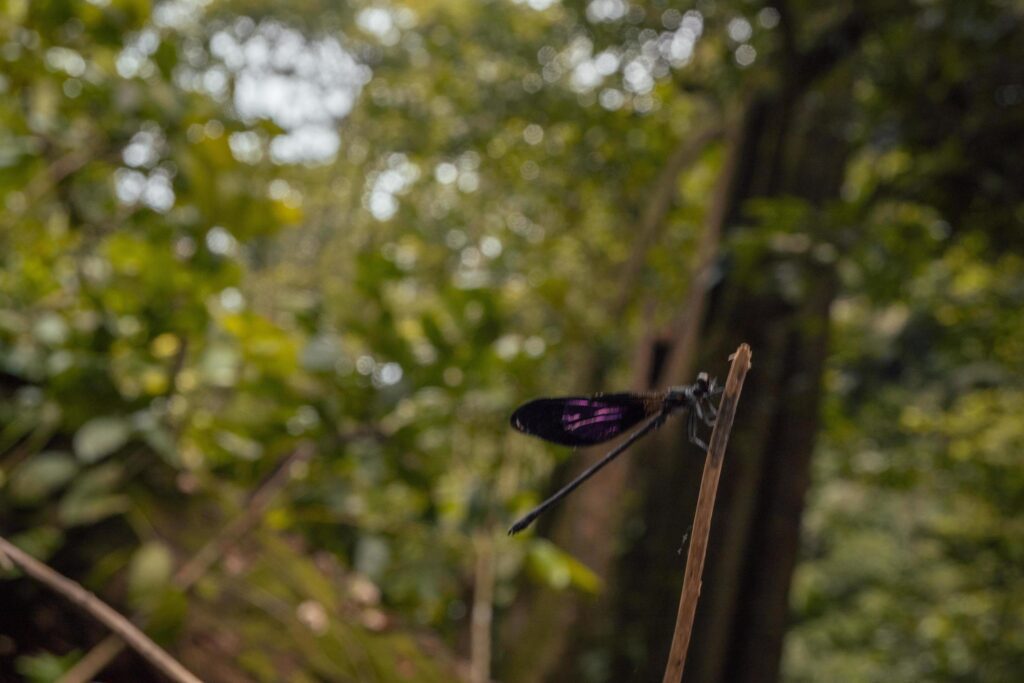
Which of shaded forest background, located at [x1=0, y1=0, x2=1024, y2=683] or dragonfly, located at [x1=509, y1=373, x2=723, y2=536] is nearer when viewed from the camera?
dragonfly, located at [x1=509, y1=373, x2=723, y2=536]

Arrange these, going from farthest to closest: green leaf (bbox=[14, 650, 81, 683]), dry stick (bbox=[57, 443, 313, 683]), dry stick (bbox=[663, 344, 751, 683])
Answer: dry stick (bbox=[57, 443, 313, 683])
green leaf (bbox=[14, 650, 81, 683])
dry stick (bbox=[663, 344, 751, 683])

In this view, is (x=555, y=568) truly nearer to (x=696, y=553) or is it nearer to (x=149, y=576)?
(x=149, y=576)

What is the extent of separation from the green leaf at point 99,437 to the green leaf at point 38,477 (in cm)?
3

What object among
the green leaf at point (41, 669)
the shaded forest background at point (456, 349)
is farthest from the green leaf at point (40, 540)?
the green leaf at point (41, 669)

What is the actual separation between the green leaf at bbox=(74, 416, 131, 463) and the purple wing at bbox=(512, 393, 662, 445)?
842 millimetres

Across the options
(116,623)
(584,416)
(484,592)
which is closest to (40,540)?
(484,592)

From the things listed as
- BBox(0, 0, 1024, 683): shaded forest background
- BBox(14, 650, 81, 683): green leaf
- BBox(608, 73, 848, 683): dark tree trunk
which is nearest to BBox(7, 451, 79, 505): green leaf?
BBox(0, 0, 1024, 683): shaded forest background

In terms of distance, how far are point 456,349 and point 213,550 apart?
44 cm

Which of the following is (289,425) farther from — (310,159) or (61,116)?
(310,159)

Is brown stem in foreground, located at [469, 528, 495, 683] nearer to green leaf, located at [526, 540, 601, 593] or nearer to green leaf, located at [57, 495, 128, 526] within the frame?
green leaf, located at [526, 540, 601, 593]

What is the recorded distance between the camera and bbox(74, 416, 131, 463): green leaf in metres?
0.96

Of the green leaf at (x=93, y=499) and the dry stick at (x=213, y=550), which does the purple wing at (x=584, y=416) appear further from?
the green leaf at (x=93, y=499)

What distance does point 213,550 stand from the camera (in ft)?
3.48

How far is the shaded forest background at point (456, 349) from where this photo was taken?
3.25 ft
